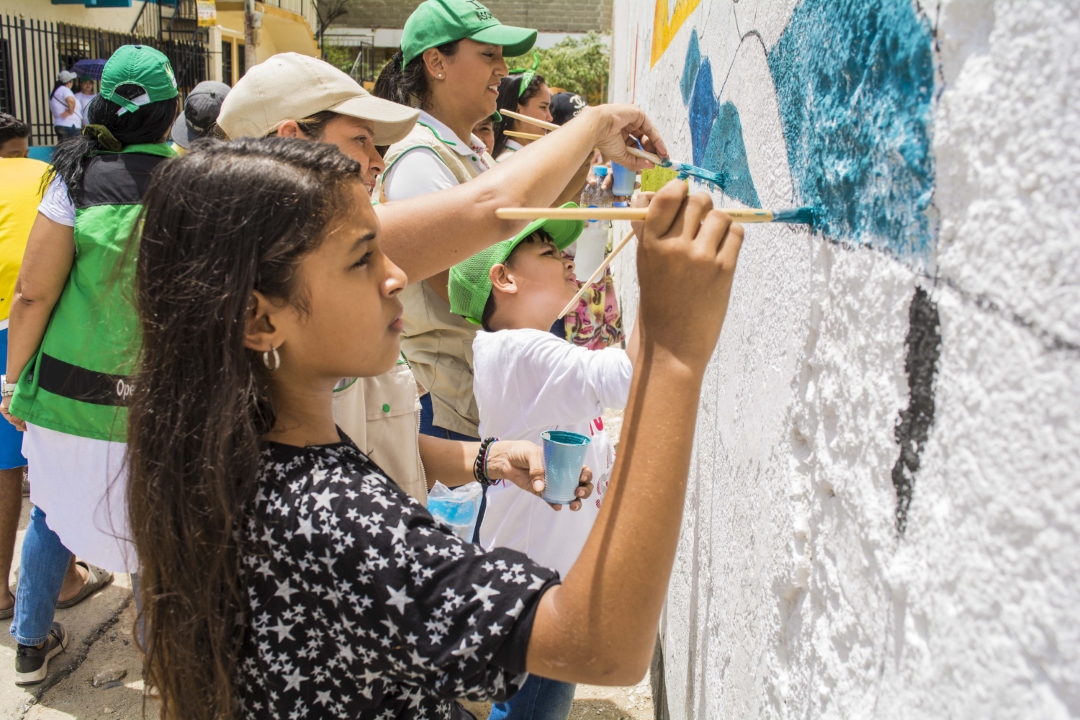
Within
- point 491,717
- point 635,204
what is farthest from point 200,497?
point 491,717

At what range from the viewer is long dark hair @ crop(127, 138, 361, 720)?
107cm

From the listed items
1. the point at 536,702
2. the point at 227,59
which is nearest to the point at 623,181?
the point at 536,702

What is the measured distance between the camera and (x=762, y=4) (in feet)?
5.01

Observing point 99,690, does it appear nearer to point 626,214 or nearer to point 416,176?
point 416,176

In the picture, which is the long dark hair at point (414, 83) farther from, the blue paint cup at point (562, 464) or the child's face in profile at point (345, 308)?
the child's face in profile at point (345, 308)

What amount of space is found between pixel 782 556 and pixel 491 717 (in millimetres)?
1285

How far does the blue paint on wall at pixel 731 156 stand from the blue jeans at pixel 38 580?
250 centimetres

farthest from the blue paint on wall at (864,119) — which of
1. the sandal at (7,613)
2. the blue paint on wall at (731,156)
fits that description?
the sandal at (7,613)

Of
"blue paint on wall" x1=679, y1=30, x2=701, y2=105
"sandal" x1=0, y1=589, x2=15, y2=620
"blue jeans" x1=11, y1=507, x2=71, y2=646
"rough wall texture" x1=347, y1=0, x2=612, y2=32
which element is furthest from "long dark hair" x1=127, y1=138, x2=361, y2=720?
"rough wall texture" x1=347, y1=0, x2=612, y2=32

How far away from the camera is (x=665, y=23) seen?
390 centimetres

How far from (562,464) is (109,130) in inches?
68.9

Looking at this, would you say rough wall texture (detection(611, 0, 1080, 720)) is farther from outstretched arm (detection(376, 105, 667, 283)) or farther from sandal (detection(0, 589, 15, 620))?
sandal (detection(0, 589, 15, 620))

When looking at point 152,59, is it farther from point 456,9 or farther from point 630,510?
point 630,510

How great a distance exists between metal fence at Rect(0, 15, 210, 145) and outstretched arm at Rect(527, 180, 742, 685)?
10912 millimetres
